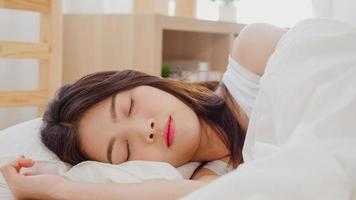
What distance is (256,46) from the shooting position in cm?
115

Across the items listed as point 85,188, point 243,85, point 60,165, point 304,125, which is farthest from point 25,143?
point 304,125

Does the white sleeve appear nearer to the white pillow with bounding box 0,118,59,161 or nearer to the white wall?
the white pillow with bounding box 0,118,59,161

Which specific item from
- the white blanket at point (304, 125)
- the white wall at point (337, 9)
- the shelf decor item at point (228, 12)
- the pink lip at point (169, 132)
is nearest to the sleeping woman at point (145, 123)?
the pink lip at point (169, 132)

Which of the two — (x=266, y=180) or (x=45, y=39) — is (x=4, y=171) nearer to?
(x=266, y=180)

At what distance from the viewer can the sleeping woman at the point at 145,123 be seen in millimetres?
901

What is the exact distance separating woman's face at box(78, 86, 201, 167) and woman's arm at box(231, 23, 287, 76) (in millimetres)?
249

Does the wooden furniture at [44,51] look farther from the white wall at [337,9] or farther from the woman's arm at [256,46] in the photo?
the white wall at [337,9]

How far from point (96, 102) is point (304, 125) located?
469 millimetres

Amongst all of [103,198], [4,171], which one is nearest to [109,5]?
[4,171]

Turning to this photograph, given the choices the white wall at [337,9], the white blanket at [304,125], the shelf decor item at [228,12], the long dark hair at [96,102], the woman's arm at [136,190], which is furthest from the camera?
the shelf decor item at [228,12]

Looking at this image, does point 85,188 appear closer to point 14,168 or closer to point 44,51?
point 14,168

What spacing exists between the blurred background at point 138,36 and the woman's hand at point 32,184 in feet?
3.63

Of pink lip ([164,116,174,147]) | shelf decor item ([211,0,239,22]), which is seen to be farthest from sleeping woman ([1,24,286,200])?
shelf decor item ([211,0,239,22])

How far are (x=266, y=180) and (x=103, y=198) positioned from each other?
295mm
